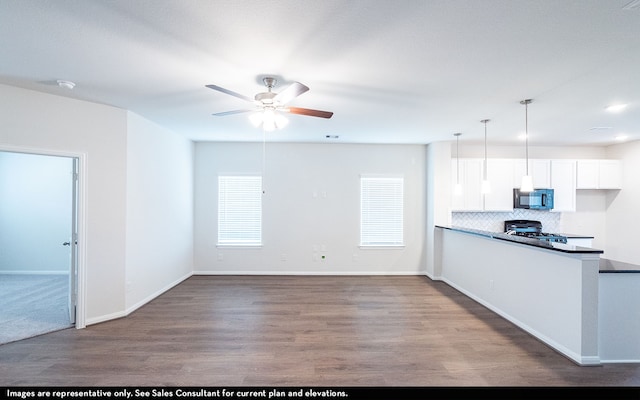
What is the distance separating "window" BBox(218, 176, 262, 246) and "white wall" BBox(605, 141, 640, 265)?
7.09 metres

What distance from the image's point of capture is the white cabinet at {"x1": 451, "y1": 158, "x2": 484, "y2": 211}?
5.34 meters

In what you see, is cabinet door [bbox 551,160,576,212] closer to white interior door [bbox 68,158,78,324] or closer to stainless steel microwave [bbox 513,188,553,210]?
stainless steel microwave [bbox 513,188,553,210]

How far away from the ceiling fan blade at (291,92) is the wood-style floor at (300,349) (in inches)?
93.6

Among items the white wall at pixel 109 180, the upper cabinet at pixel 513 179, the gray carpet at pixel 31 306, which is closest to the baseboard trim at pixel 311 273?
the white wall at pixel 109 180

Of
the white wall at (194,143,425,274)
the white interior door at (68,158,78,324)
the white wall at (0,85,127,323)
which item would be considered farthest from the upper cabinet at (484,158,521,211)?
the white interior door at (68,158,78,324)

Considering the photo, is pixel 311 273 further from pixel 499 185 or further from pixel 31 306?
pixel 31 306

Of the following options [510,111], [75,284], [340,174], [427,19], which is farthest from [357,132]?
[75,284]

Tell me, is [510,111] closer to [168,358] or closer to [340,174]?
[340,174]

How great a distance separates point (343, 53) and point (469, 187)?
14.0 feet

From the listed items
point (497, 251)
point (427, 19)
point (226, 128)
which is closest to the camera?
point (427, 19)

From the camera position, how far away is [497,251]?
12.5ft

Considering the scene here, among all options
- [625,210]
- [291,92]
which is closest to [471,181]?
[625,210]

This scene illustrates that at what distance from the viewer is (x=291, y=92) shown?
7.57 ft

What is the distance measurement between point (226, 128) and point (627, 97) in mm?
5108
